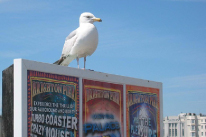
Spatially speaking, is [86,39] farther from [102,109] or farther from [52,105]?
[52,105]

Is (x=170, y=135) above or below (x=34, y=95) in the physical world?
below

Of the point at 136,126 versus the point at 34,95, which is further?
the point at 136,126

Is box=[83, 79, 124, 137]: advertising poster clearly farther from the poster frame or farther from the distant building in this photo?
the distant building

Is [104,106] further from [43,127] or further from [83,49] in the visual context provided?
[43,127]

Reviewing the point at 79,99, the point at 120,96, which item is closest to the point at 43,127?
the point at 79,99

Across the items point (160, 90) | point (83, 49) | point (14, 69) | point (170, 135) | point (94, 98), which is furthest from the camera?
point (170, 135)

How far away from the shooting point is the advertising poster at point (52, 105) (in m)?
6.96

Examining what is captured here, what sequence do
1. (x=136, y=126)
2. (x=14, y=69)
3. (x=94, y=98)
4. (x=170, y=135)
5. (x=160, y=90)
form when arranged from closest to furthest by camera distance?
(x=14, y=69) → (x=94, y=98) → (x=136, y=126) → (x=160, y=90) → (x=170, y=135)

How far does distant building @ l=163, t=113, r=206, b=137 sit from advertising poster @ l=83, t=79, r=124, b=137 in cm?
9184

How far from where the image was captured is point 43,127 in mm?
7168

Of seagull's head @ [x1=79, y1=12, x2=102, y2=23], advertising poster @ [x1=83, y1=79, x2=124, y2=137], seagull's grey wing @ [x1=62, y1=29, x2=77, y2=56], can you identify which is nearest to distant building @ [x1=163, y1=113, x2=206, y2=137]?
advertising poster @ [x1=83, y1=79, x2=124, y2=137]

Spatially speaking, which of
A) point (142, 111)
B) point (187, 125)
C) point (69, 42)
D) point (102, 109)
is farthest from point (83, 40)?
point (187, 125)

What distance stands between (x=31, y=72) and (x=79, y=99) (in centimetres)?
141

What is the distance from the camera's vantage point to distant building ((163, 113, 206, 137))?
326 feet
